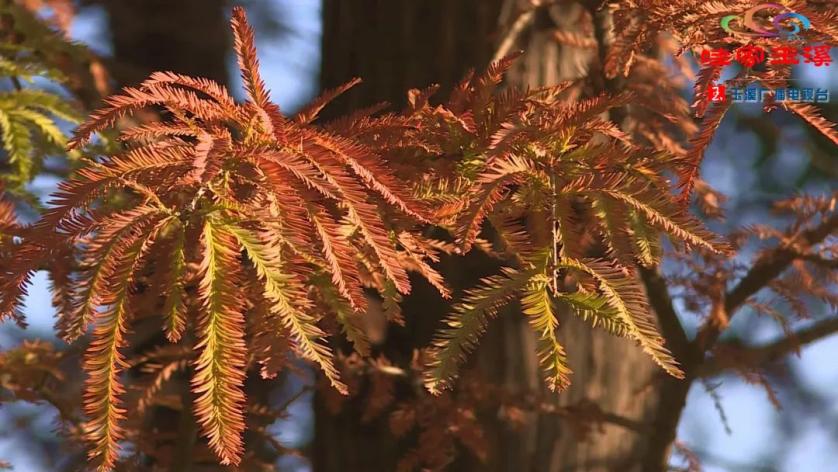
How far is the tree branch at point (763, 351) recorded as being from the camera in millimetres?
1584

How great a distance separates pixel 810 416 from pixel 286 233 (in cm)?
343

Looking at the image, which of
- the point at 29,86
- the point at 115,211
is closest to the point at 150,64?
the point at 29,86

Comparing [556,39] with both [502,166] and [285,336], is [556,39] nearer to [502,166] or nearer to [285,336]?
[502,166]

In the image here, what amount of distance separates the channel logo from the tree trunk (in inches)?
21.4

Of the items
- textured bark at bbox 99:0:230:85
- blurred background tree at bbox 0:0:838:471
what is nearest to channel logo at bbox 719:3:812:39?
blurred background tree at bbox 0:0:838:471

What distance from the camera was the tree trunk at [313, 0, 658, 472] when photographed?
69.7 inches

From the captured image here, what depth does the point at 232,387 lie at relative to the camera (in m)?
0.88

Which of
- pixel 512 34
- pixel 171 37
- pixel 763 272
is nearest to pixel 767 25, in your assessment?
pixel 763 272

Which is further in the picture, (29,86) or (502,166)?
(29,86)

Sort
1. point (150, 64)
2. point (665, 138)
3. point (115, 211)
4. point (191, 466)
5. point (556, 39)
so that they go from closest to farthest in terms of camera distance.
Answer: point (115, 211)
point (191, 466)
point (665, 138)
point (556, 39)
point (150, 64)

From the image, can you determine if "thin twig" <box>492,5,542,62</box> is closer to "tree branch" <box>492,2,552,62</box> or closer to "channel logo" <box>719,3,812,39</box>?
"tree branch" <box>492,2,552,62</box>

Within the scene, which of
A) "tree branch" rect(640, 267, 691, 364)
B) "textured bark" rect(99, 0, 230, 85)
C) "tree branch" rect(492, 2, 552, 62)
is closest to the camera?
"tree branch" rect(640, 267, 691, 364)

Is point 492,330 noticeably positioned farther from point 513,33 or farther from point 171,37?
point 171,37

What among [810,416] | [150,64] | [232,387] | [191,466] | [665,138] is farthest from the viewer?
[810,416]
